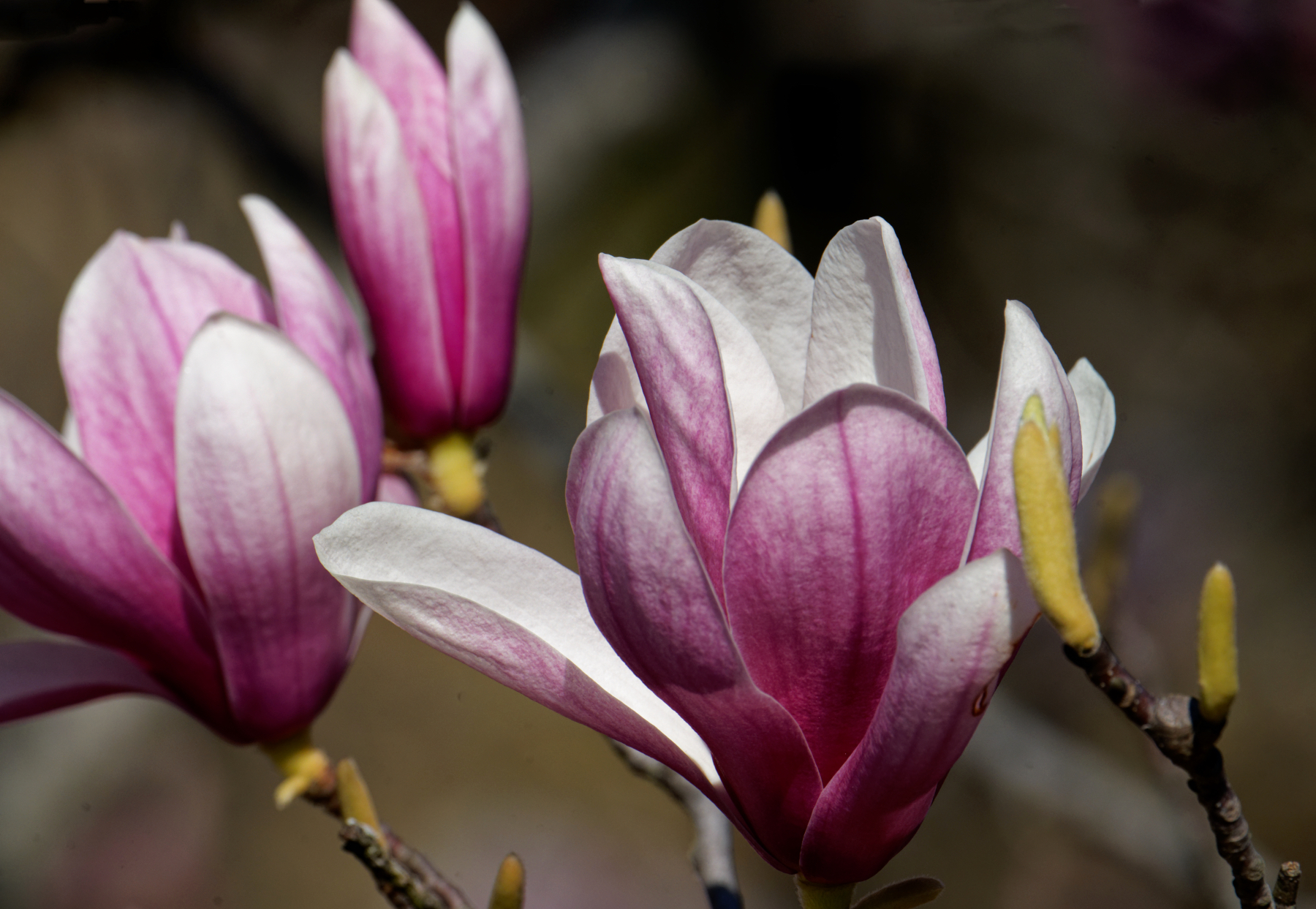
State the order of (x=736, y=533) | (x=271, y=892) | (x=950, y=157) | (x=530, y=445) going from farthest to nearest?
(x=271, y=892) < (x=950, y=157) < (x=530, y=445) < (x=736, y=533)

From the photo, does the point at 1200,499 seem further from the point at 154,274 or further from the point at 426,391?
the point at 154,274

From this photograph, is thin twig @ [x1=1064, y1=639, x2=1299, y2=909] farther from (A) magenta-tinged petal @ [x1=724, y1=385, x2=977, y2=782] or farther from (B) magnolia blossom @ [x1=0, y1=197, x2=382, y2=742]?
(B) magnolia blossom @ [x1=0, y1=197, x2=382, y2=742]

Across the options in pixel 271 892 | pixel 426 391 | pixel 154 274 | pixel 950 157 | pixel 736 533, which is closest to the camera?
pixel 736 533

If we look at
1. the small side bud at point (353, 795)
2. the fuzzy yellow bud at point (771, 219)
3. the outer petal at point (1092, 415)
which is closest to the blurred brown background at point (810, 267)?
the fuzzy yellow bud at point (771, 219)

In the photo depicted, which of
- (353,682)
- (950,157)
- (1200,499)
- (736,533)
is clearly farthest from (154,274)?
(353,682)

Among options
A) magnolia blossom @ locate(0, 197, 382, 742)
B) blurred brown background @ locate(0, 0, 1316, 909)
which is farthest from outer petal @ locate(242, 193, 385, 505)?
blurred brown background @ locate(0, 0, 1316, 909)

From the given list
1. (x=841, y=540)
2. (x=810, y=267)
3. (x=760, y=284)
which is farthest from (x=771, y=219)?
(x=810, y=267)

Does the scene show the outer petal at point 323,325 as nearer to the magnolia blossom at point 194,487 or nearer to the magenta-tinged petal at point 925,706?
the magnolia blossom at point 194,487
